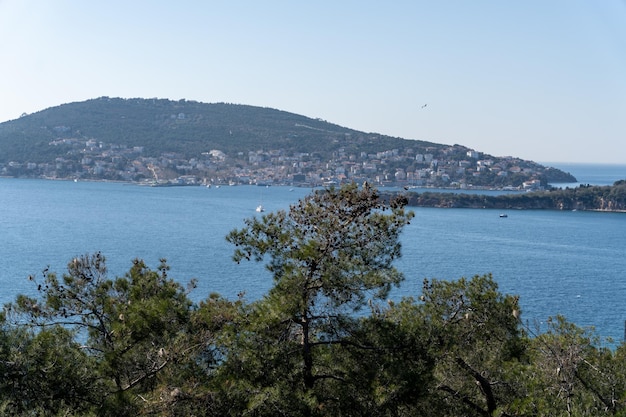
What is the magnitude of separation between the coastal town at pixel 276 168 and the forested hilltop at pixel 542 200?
20546mm

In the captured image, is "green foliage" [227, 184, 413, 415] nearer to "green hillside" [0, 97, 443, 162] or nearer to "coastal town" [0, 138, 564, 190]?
"coastal town" [0, 138, 564, 190]

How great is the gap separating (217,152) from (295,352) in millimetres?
101865

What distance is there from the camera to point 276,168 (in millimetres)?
104812

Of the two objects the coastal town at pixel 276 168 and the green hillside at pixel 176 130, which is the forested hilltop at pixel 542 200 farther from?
the green hillside at pixel 176 130

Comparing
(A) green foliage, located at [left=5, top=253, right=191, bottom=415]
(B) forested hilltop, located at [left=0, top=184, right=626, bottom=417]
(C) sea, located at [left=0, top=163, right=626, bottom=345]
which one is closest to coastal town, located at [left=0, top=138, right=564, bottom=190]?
(C) sea, located at [left=0, top=163, right=626, bottom=345]

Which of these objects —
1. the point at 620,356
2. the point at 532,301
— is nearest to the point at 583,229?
the point at 532,301

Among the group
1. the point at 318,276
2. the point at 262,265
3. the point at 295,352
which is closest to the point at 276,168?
the point at 262,265

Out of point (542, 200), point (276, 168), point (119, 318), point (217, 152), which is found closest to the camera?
point (119, 318)

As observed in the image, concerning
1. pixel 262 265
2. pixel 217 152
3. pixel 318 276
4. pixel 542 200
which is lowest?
pixel 262 265

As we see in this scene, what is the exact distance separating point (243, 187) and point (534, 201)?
128ft

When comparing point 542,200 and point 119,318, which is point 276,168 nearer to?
point 542,200

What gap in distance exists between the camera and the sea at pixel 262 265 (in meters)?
26.1

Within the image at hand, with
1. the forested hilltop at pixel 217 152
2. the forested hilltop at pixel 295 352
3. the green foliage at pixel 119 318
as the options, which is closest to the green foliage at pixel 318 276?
the forested hilltop at pixel 295 352

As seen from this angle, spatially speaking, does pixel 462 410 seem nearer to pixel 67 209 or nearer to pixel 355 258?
pixel 355 258
